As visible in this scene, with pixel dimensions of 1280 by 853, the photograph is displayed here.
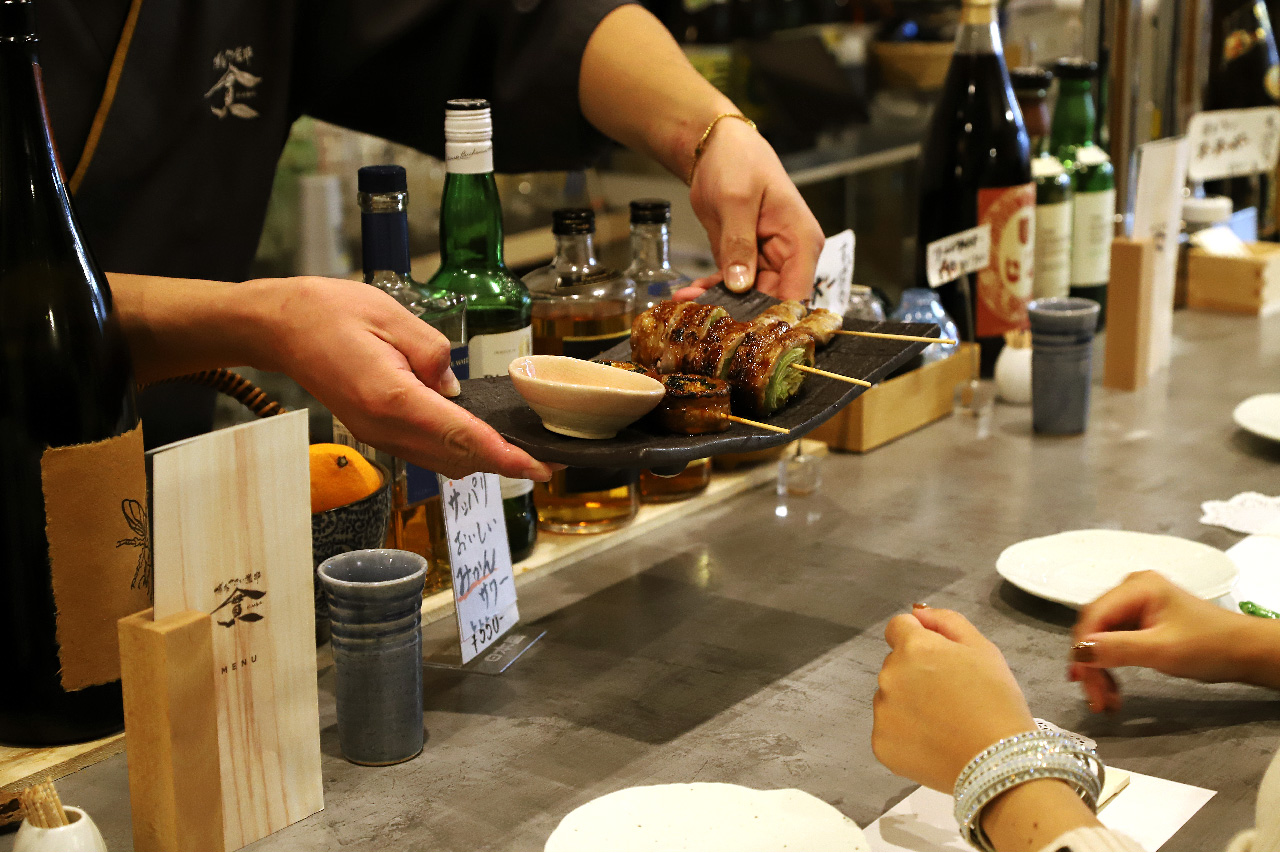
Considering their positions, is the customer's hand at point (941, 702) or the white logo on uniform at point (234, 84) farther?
the white logo on uniform at point (234, 84)

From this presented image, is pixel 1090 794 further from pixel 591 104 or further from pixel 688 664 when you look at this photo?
pixel 591 104

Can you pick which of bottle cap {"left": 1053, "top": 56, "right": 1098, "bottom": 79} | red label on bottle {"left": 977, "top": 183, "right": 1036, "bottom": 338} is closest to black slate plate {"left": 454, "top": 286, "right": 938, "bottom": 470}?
red label on bottle {"left": 977, "top": 183, "right": 1036, "bottom": 338}

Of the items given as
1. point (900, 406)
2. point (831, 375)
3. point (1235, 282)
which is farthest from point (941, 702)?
point (1235, 282)

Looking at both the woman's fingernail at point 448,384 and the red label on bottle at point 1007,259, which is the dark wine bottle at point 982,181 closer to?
the red label on bottle at point 1007,259

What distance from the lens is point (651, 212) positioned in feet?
5.00

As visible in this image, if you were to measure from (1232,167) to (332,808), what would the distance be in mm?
2326

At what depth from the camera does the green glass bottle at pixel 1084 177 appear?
220 centimetres

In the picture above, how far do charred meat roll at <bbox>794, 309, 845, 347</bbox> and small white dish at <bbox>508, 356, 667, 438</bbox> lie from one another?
291 millimetres

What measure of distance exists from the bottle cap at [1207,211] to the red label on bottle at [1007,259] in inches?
25.1

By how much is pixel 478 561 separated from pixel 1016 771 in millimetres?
561

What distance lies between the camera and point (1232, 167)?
2.62m

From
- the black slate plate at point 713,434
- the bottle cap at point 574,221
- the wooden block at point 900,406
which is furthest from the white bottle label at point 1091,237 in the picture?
the bottle cap at point 574,221

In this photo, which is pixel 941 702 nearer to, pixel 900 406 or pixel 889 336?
pixel 889 336

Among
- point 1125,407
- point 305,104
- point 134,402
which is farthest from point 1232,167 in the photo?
point 134,402
